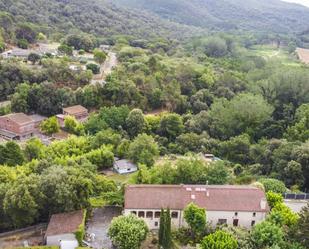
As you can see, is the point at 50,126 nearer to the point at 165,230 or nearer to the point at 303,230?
the point at 165,230

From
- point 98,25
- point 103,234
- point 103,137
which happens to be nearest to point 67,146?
point 103,137

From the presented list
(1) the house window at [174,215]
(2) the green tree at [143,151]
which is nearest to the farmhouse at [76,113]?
(2) the green tree at [143,151]

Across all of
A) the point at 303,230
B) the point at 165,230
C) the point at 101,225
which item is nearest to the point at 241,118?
the point at 303,230

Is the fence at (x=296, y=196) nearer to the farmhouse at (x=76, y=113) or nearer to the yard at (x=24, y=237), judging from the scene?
the yard at (x=24, y=237)

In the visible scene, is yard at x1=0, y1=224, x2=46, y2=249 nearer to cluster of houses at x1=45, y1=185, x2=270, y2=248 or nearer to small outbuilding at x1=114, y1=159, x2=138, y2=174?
cluster of houses at x1=45, y1=185, x2=270, y2=248

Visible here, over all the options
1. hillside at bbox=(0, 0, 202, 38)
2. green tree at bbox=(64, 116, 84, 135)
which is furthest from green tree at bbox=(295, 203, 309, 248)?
hillside at bbox=(0, 0, 202, 38)

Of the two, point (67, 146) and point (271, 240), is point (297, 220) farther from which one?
point (67, 146)

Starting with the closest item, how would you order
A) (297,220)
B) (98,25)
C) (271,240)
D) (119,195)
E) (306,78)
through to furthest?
(271,240)
(297,220)
(119,195)
(306,78)
(98,25)
